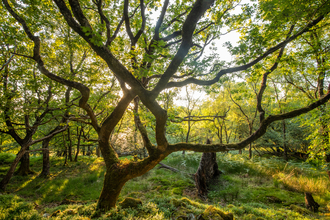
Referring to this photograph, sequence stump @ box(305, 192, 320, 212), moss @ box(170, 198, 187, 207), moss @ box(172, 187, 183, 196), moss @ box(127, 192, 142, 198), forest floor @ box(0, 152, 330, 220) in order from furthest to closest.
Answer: moss @ box(172, 187, 183, 196) → moss @ box(127, 192, 142, 198) → stump @ box(305, 192, 320, 212) → moss @ box(170, 198, 187, 207) → forest floor @ box(0, 152, 330, 220)

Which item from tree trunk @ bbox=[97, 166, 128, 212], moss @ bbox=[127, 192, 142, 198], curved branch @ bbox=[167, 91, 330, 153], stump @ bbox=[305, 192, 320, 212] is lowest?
moss @ bbox=[127, 192, 142, 198]

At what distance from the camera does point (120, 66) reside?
11.9 feet

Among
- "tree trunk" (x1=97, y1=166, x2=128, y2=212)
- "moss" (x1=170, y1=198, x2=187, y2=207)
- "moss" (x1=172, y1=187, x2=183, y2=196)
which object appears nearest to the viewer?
"tree trunk" (x1=97, y1=166, x2=128, y2=212)

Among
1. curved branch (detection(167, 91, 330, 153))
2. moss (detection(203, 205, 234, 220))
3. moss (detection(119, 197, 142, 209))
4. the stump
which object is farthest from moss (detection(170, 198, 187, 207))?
the stump

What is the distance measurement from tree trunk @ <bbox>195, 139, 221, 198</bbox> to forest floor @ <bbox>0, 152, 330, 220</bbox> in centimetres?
36

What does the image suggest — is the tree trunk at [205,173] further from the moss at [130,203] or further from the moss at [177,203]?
the moss at [130,203]

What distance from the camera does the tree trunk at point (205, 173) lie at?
23.5 feet

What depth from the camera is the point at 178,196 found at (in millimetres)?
6258

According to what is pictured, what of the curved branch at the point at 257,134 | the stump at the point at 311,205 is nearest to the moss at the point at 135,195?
the curved branch at the point at 257,134

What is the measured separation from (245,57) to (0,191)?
40.5 ft

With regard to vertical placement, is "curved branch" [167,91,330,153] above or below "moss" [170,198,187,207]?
above

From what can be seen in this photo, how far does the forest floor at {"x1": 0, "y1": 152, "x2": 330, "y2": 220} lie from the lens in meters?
4.08

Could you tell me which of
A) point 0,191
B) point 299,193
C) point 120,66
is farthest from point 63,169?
point 299,193

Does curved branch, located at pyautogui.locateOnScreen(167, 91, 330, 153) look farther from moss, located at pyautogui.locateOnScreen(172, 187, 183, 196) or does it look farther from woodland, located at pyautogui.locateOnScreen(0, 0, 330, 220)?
moss, located at pyautogui.locateOnScreen(172, 187, 183, 196)
